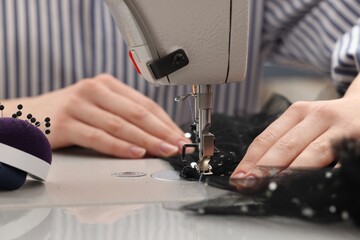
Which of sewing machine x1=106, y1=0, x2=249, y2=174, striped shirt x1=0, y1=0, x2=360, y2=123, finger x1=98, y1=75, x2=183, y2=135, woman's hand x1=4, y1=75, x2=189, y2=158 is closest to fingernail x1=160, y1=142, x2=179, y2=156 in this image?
woman's hand x1=4, y1=75, x2=189, y2=158

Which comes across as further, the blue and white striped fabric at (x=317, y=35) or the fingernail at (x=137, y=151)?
the blue and white striped fabric at (x=317, y=35)

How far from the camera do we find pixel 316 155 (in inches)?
34.7

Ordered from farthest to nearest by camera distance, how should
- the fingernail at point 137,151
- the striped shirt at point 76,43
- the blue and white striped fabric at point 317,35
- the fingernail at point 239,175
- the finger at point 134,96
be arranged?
the striped shirt at point 76,43 < the blue and white striped fabric at point 317,35 < the finger at point 134,96 < the fingernail at point 137,151 < the fingernail at point 239,175

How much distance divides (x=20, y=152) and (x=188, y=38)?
0.94ft

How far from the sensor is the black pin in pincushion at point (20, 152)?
0.87 meters

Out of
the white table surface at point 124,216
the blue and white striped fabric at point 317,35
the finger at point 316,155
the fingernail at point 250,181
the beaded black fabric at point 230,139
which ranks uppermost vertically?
the blue and white striped fabric at point 317,35

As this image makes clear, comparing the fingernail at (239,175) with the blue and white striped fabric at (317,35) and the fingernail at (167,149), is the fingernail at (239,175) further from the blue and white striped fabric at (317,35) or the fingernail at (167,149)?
the blue and white striped fabric at (317,35)

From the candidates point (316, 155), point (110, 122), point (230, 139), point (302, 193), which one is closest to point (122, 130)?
point (110, 122)

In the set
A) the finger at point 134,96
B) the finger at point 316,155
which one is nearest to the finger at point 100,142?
the finger at point 134,96

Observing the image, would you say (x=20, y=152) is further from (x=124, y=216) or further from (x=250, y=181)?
(x=250, y=181)

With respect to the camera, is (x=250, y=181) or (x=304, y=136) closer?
(x=250, y=181)

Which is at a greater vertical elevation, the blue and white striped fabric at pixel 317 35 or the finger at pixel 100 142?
the blue and white striped fabric at pixel 317 35

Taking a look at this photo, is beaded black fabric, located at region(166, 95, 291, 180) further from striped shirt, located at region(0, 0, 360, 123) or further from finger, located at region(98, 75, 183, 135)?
striped shirt, located at region(0, 0, 360, 123)

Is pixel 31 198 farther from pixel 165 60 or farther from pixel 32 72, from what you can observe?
pixel 32 72
